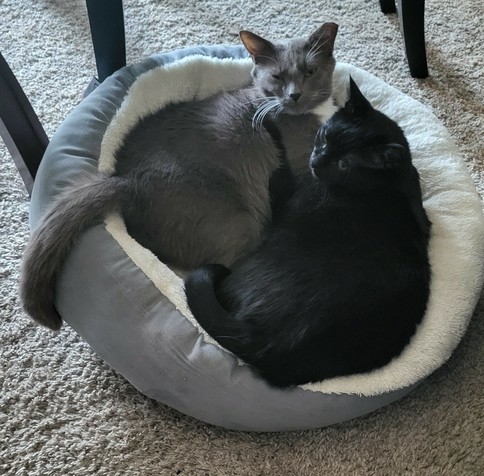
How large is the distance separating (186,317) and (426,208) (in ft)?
2.09

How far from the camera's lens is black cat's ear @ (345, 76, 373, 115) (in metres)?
1.38

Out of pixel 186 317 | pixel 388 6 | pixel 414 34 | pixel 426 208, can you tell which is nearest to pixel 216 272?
pixel 186 317

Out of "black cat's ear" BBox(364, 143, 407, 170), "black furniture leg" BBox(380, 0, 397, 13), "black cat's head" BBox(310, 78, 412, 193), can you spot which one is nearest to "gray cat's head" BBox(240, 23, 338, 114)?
"black cat's head" BBox(310, 78, 412, 193)

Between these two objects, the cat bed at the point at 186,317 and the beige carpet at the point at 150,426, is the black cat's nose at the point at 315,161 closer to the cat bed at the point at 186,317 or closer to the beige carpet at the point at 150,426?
the cat bed at the point at 186,317

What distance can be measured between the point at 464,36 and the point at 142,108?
1239mm

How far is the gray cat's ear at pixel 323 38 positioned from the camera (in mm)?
1560


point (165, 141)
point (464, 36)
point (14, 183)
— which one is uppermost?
point (165, 141)

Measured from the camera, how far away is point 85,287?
1318mm

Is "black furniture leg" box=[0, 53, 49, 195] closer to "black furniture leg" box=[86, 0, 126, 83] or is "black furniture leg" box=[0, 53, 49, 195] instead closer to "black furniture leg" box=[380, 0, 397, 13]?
"black furniture leg" box=[86, 0, 126, 83]

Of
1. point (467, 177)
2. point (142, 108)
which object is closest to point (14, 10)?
point (142, 108)

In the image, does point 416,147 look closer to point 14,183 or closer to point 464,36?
point 464,36

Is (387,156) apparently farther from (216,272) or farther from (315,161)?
(216,272)

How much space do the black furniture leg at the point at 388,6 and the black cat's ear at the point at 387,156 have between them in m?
1.17

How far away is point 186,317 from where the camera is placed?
1302mm
